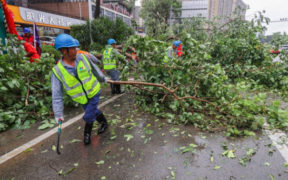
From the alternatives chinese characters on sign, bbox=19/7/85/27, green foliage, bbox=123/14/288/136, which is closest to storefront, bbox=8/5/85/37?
chinese characters on sign, bbox=19/7/85/27

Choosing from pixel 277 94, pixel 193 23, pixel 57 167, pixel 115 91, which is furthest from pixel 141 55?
pixel 193 23

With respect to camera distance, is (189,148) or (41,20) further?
(41,20)

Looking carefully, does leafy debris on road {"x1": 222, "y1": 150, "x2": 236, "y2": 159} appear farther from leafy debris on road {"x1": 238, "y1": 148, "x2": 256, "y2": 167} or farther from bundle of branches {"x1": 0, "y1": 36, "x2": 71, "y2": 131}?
bundle of branches {"x1": 0, "y1": 36, "x2": 71, "y2": 131}

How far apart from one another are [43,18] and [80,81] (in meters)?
22.7

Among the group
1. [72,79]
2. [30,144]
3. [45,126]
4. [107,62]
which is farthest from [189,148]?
[107,62]

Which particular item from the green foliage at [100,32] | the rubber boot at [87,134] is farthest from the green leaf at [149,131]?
the green foliage at [100,32]

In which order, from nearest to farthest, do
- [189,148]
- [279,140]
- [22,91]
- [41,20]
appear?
[189,148] < [279,140] < [22,91] < [41,20]

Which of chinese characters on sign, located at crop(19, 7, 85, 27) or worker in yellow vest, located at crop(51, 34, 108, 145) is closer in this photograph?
worker in yellow vest, located at crop(51, 34, 108, 145)

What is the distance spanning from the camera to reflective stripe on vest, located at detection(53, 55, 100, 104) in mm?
2656

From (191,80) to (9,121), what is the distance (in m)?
4.27

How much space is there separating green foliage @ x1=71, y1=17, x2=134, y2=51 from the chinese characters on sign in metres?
9.05

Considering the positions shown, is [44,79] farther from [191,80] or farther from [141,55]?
[191,80]

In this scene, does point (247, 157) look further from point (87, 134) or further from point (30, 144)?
point (30, 144)

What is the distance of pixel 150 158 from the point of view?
9.02 feet
